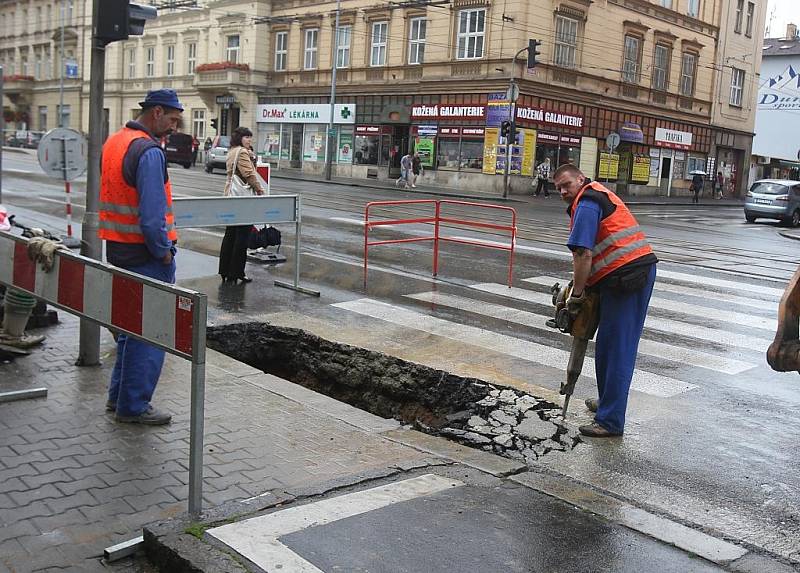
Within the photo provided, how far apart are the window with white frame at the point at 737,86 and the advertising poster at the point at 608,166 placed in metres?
13.5

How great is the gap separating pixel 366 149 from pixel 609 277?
3917cm

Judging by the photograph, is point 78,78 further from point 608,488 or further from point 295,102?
point 608,488

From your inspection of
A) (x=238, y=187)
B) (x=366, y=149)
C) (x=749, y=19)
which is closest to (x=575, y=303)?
(x=238, y=187)

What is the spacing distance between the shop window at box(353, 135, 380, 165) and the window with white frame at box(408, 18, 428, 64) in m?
4.40

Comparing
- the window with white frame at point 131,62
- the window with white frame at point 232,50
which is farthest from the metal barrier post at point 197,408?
the window with white frame at point 131,62

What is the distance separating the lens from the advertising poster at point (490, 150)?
120 ft

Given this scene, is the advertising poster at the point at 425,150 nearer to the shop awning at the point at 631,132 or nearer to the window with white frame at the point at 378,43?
the window with white frame at the point at 378,43

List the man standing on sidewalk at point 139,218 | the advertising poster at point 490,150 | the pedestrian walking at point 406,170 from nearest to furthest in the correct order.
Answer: the man standing on sidewalk at point 139,218 < the pedestrian walking at point 406,170 < the advertising poster at point 490,150

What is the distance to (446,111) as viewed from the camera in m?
38.8

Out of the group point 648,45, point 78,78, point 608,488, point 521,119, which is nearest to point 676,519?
point 608,488

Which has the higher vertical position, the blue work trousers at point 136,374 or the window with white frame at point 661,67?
the window with white frame at point 661,67

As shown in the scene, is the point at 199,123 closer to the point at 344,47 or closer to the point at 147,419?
the point at 344,47

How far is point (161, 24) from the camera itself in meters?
56.2

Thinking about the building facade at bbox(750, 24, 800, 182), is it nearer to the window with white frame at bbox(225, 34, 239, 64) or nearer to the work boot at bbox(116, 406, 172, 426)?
the window with white frame at bbox(225, 34, 239, 64)
